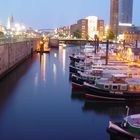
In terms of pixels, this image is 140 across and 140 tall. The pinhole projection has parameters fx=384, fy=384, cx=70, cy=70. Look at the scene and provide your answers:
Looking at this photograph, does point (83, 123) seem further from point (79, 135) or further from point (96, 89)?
point (96, 89)

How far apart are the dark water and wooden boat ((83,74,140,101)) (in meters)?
0.84

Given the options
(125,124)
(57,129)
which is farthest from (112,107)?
(125,124)

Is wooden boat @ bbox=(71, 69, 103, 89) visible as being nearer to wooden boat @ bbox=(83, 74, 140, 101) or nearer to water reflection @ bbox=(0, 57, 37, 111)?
wooden boat @ bbox=(83, 74, 140, 101)

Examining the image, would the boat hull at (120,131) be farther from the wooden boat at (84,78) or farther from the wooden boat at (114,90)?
the wooden boat at (84,78)

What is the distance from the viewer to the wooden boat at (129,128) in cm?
2069

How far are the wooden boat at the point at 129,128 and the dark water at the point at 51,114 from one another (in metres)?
2.04

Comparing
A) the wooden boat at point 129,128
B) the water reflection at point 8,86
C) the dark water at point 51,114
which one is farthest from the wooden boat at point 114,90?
the wooden boat at point 129,128

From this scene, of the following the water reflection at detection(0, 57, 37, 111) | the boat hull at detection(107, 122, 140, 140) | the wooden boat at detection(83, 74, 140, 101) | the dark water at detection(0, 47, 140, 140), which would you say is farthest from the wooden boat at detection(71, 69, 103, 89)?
the boat hull at detection(107, 122, 140, 140)

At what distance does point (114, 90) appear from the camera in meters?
32.6

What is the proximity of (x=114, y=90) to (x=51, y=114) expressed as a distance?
20.7 ft

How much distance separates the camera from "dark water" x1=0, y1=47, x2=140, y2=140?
24.5 m

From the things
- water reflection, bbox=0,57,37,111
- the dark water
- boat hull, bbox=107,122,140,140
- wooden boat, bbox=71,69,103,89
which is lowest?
the dark water

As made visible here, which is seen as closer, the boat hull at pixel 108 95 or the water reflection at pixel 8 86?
the boat hull at pixel 108 95

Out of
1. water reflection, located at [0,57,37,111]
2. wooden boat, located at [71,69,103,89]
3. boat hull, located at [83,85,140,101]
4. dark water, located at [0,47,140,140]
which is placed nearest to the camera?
dark water, located at [0,47,140,140]
